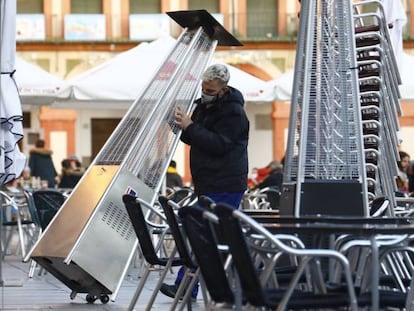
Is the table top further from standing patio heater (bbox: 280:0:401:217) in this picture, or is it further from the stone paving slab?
the stone paving slab

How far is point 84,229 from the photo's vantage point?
1009 cm

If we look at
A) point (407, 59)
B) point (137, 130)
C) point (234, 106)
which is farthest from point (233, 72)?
point (234, 106)

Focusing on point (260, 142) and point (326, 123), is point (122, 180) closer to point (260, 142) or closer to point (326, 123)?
point (326, 123)

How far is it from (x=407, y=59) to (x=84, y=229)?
9930mm

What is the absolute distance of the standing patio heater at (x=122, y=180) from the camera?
10.1 metres

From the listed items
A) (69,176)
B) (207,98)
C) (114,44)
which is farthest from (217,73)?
(114,44)

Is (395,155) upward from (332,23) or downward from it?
downward

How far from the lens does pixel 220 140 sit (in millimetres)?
9594

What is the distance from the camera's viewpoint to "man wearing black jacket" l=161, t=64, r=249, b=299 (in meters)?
9.62

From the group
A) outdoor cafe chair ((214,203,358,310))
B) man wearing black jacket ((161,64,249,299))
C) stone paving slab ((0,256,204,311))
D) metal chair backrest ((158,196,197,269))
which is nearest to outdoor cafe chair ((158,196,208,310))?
metal chair backrest ((158,196,197,269))

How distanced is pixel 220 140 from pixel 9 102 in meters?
1.51

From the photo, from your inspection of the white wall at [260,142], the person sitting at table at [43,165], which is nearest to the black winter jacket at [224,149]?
the person sitting at table at [43,165]

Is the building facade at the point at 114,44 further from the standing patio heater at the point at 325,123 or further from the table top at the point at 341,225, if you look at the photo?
the table top at the point at 341,225

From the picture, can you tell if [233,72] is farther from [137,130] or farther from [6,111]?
[6,111]
